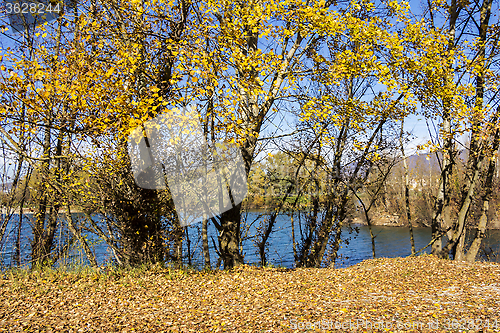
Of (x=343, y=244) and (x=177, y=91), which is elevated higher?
(x=177, y=91)

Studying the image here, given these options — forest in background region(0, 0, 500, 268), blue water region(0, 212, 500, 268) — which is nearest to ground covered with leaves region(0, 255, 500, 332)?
forest in background region(0, 0, 500, 268)

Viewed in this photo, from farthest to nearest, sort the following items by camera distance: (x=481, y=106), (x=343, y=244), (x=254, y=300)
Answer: (x=343, y=244), (x=481, y=106), (x=254, y=300)

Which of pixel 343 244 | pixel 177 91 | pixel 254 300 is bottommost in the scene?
pixel 343 244

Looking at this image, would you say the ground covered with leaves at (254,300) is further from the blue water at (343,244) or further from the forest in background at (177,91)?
the blue water at (343,244)

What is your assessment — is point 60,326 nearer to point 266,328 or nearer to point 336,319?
point 266,328

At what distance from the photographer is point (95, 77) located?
4.72 metres

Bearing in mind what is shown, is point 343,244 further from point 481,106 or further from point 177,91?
point 177,91

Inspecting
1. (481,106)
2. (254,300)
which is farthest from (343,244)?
(254,300)

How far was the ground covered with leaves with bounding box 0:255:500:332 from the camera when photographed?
3549 millimetres

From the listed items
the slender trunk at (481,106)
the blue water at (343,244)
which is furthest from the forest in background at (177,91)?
the blue water at (343,244)

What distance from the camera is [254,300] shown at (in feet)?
14.8

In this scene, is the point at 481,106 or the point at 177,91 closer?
the point at 177,91

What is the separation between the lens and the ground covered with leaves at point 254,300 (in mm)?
3549

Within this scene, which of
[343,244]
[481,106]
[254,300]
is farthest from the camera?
[343,244]
